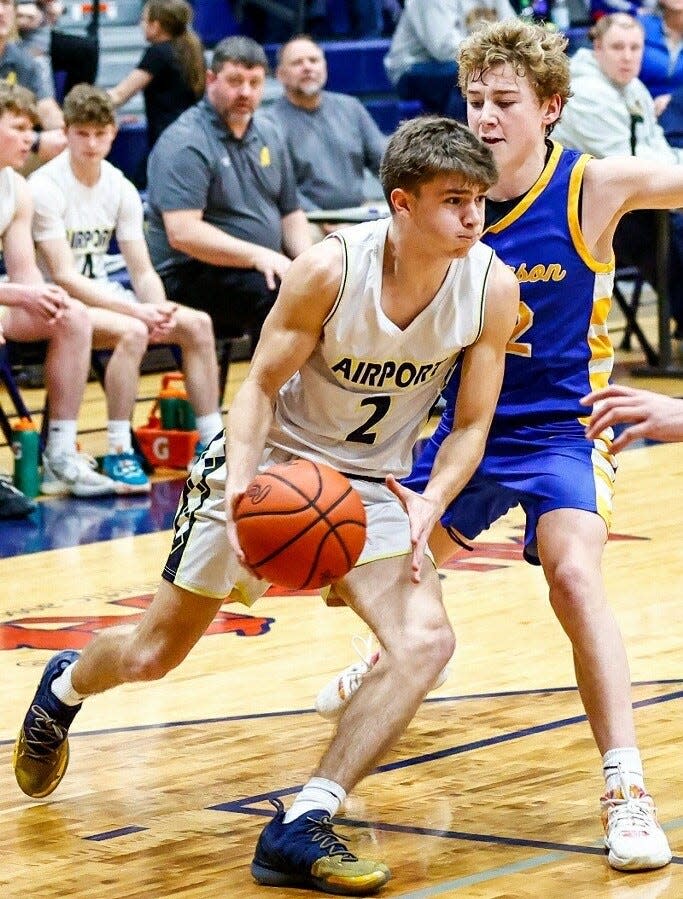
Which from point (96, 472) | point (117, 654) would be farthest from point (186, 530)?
point (96, 472)

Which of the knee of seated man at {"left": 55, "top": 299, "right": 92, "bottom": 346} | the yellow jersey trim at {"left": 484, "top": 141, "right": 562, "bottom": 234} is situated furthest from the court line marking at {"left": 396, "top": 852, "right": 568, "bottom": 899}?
the knee of seated man at {"left": 55, "top": 299, "right": 92, "bottom": 346}

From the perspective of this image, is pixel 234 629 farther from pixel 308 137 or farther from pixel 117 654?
pixel 308 137

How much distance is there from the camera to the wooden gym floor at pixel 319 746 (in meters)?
3.59

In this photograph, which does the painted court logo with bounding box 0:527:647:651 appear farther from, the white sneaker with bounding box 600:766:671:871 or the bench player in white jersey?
the white sneaker with bounding box 600:766:671:871

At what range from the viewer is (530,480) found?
4.09 metres

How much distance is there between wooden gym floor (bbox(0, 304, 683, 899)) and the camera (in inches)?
141

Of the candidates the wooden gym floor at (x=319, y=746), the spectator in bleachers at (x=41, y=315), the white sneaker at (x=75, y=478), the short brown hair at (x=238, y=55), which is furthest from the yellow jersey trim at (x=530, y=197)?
the short brown hair at (x=238, y=55)

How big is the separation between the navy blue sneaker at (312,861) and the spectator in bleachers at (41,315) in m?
4.33

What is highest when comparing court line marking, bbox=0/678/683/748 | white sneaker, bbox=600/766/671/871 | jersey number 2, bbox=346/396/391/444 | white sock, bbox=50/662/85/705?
jersey number 2, bbox=346/396/391/444

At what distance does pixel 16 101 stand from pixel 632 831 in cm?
511

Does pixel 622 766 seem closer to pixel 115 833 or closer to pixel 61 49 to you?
pixel 115 833

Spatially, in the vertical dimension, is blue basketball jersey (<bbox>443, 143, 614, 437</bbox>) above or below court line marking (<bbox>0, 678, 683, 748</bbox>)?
above

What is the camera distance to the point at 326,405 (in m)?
3.89

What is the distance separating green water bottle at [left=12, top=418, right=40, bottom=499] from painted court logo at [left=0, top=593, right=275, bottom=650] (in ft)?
6.47
